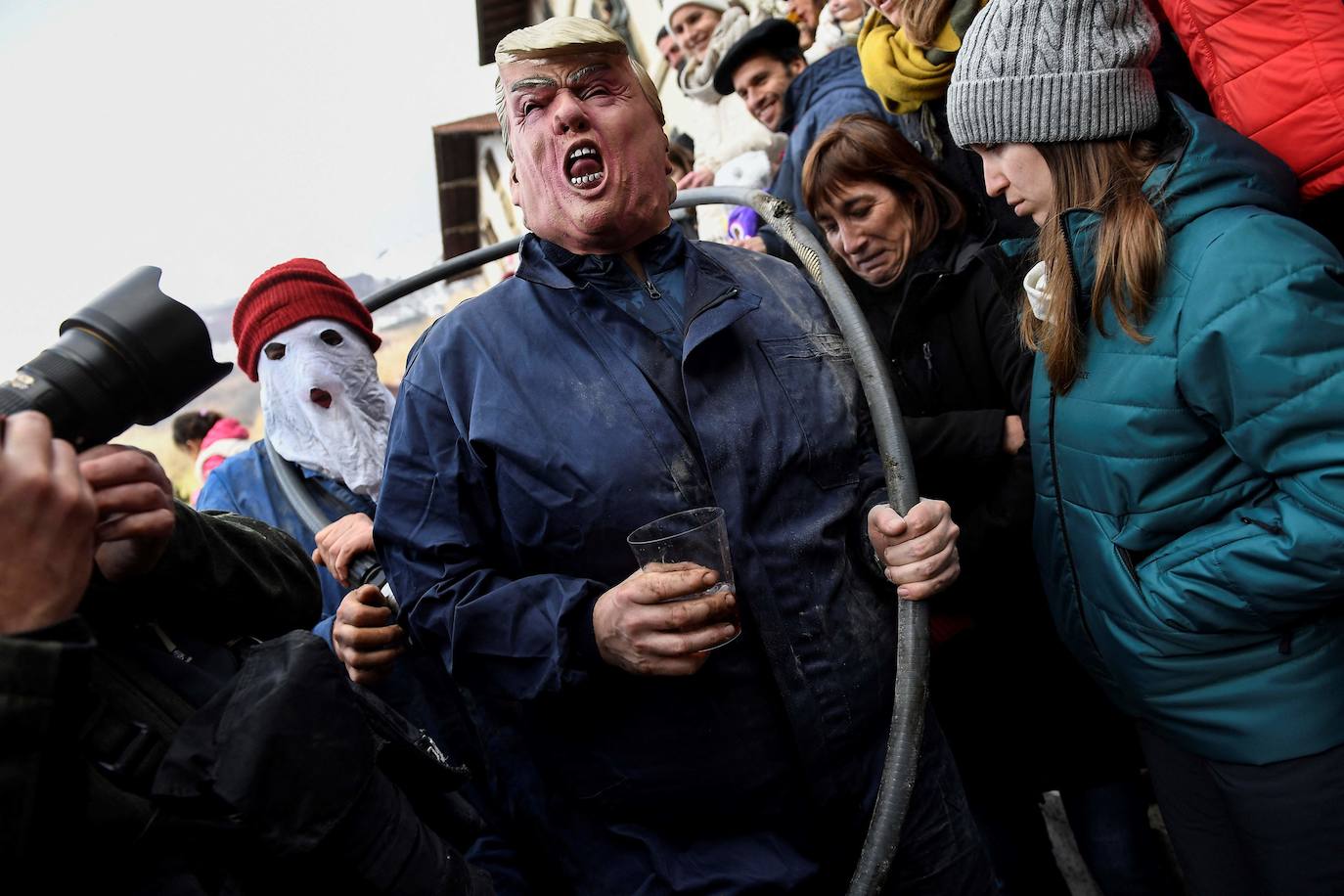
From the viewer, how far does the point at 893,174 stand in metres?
3.06

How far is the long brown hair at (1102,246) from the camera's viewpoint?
1.91 metres

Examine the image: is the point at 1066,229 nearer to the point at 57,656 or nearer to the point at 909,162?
the point at 909,162

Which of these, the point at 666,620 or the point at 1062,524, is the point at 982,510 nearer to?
the point at 1062,524

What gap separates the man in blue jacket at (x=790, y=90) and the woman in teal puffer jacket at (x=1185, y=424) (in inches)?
55.0

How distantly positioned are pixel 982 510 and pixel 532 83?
1683 mm

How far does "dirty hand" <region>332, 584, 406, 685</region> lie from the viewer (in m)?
2.28

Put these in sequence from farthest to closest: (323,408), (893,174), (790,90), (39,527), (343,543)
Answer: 1. (790,90)
2. (323,408)
3. (893,174)
4. (343,543)
5. (39,527)

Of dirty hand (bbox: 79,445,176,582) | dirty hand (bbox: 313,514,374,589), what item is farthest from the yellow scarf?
dirty hand (bbox: 79,445,176,582)

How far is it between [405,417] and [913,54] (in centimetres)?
235

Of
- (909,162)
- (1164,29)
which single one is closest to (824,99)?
(909,162)

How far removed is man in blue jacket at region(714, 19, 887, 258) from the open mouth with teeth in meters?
1.46

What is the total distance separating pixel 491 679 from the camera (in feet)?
6.14

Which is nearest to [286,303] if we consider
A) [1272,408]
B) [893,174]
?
[893,174]

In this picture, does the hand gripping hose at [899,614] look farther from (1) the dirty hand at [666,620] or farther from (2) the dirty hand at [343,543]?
(2) the dirty hand at [343,543]
